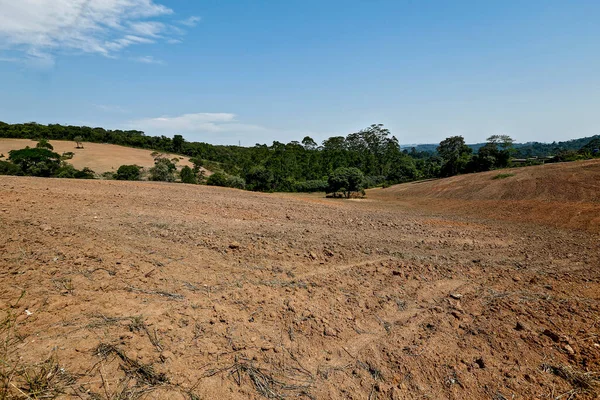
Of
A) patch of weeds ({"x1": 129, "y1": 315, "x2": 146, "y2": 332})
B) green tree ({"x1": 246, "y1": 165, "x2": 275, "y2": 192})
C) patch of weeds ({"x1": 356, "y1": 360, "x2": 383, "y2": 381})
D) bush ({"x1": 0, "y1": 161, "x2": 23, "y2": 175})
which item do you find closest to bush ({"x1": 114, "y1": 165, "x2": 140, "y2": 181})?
bush ({"x1": 0, "y1": 161, "x2": 23, "y2": 175})

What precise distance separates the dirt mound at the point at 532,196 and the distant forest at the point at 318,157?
48.7 ft

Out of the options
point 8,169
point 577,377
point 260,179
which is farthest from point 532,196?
point 8,169

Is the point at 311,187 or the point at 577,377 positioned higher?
the point at 577,377

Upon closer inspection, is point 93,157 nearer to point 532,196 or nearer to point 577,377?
point 532,196

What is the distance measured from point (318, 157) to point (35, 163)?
47.0 meters

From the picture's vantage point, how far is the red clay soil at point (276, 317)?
2.88m

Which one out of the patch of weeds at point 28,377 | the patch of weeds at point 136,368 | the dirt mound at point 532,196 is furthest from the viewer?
the dirt mound at point 532,196

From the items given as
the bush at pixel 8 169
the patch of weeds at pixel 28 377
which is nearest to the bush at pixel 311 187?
the bush at pixel 8 169

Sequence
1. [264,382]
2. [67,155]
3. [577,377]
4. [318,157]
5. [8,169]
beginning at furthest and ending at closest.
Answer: [318,157] < [67,155] < [8,169] < [577,377] < [264,382]

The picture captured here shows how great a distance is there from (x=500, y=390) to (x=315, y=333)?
207cm

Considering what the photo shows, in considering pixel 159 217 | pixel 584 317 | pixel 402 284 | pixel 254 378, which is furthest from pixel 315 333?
pixel 159 217

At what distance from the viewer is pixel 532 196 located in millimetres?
22062

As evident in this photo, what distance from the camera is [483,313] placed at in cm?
444

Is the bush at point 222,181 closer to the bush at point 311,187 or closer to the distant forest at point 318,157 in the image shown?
the distant forest at point 318,157
